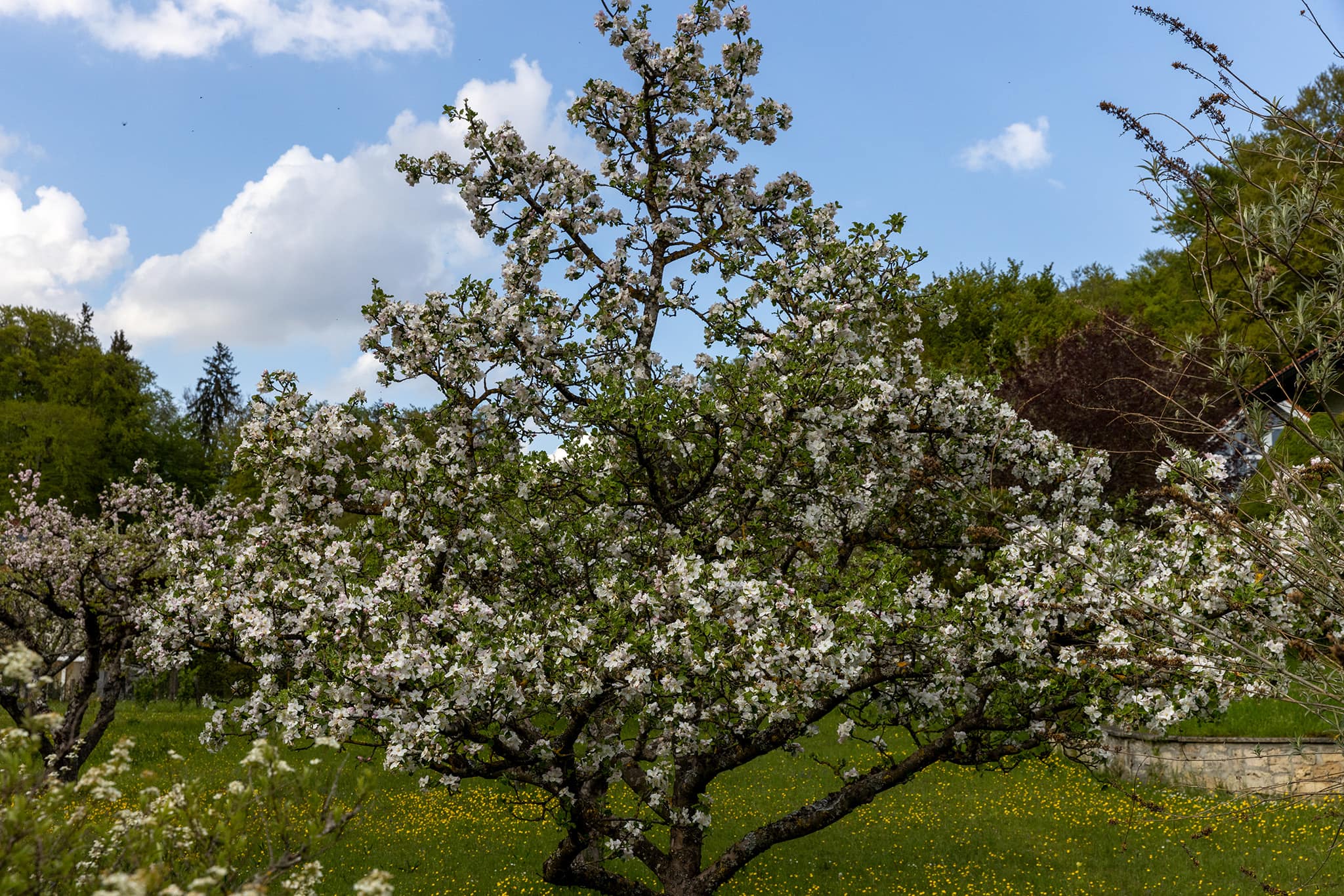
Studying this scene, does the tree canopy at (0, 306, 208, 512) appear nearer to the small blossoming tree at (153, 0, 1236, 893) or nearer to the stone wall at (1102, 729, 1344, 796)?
the small blossoming tree at (153, 0, 1236, 893)

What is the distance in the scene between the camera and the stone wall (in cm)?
1514

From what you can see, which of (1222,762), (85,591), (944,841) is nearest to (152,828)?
(85,591)

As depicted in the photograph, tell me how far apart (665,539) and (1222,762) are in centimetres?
1146

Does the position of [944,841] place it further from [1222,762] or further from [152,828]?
[152,828]

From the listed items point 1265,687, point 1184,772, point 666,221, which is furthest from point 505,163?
point 1184,772

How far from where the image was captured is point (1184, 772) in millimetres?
16891

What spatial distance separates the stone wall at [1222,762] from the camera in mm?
15141

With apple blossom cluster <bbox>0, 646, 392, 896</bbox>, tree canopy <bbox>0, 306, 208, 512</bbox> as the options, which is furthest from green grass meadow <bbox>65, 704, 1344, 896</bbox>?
tree canopy <bbox>0, 306, 208, 512</bbox>

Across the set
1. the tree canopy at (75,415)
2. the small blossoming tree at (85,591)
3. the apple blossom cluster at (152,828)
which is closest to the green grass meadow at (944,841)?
the small blossoming tree at (85,591)

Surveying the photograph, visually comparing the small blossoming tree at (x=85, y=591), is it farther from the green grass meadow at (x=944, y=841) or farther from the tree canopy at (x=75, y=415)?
the tree canopy at (x=75, y=415)

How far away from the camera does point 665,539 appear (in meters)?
9.95

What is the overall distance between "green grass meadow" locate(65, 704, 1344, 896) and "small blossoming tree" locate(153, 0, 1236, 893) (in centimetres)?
266

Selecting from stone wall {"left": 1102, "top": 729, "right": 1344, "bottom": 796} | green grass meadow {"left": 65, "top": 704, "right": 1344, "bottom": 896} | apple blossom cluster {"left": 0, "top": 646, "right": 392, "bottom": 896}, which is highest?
apple blossom cluster {"left": 0, "top": 646, "right": 392, "bottom": 896}

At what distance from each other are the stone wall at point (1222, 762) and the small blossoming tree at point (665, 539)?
6583mm
